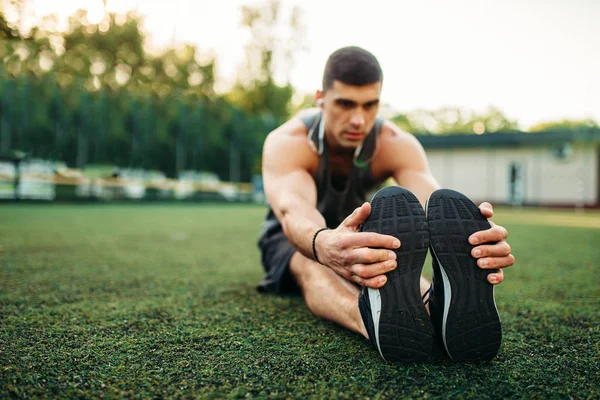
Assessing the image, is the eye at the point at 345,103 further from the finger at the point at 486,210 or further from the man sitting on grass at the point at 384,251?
the finger at the point at 486,210

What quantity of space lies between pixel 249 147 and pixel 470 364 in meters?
19.2

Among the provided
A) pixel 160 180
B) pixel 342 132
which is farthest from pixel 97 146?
pixel 342 132

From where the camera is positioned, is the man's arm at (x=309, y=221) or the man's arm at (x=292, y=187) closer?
the man's arm at (x=309, y=221)

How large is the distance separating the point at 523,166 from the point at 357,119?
808 inches

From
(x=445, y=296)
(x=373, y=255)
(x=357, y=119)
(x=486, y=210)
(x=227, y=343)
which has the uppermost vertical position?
(x=357, y=119)

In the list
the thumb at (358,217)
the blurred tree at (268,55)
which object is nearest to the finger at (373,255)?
the thumb at (358,217)

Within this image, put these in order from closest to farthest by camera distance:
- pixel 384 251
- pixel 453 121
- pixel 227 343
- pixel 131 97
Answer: pixel 384 251
pixel 227 343
pixel 131 97
pixel 453 121

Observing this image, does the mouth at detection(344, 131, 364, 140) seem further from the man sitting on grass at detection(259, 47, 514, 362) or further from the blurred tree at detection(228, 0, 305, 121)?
the blurred tree at detection(228, 0, 305, 121)

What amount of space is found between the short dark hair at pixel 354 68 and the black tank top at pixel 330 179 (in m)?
0.30

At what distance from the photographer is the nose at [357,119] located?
206cm

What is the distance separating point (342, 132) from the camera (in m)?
2.14

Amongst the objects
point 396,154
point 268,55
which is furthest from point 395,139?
point 268,55

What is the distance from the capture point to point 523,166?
2020 cm

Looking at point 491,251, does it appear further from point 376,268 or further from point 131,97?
point 131,97
